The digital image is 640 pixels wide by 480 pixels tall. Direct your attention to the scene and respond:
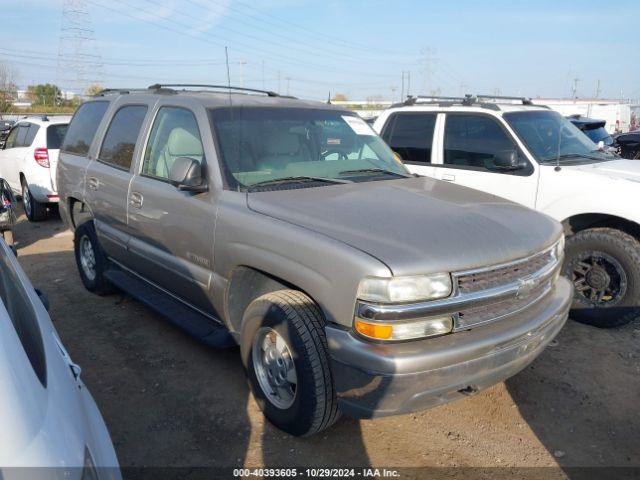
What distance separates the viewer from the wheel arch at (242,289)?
324cm

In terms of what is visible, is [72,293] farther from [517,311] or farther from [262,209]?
[517,311]

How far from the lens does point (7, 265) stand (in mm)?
1970

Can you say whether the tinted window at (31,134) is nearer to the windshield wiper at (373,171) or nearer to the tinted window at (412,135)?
the tinted window at (412,135)

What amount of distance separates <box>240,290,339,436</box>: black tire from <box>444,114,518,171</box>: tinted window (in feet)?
10.9

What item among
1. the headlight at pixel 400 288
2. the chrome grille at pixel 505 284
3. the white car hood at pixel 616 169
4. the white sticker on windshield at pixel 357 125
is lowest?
the chrome grille at pixel 505 284

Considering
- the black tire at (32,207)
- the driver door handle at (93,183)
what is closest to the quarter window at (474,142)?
the driver door handle at (93,183)

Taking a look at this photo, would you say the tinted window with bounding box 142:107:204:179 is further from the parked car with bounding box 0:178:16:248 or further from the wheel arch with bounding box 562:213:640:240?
the parked car with bounding box 0:178:16:248

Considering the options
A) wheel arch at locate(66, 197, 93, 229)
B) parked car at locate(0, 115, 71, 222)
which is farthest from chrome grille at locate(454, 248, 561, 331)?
parked car at locate(0, 115, 71, 222)

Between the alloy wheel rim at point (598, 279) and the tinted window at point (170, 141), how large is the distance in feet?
11.7

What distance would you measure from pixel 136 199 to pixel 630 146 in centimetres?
1429

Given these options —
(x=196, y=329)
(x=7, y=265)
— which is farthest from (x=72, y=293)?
(x=7, y=265)

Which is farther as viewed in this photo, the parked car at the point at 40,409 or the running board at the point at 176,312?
the running board at the point at 176,312

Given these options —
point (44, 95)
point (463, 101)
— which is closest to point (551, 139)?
point (463, 101)

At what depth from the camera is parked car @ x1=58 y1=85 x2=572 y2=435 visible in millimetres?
2473
